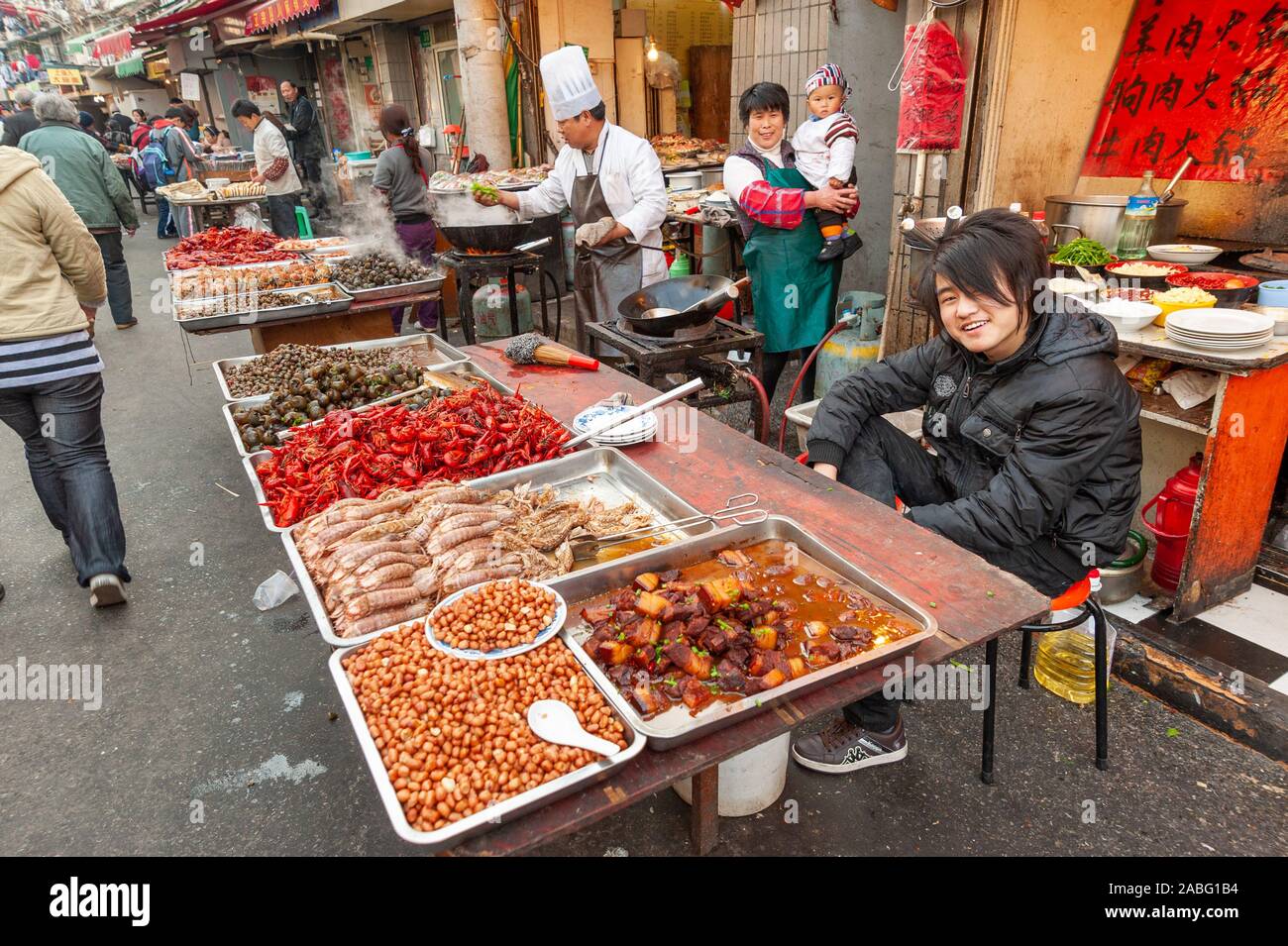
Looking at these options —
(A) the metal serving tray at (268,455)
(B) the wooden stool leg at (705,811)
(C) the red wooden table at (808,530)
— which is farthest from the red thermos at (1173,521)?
(A) the metal serving tray at (268,455)

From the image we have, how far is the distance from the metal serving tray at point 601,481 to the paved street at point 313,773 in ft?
3.09

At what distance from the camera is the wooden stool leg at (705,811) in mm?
2328

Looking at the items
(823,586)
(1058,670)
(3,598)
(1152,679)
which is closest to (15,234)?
(3,598)

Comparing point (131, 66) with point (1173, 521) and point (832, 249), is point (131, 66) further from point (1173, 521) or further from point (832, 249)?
point (1173, 521)

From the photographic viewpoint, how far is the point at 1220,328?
3.17 meters

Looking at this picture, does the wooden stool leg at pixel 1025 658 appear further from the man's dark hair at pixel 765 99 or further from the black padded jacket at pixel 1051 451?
the man's dark hair at pixel 765 99

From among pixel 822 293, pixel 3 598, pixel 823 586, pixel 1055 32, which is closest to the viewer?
pixel 823 586

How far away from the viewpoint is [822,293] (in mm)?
5855

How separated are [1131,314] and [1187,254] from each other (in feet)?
Answer: 3.75

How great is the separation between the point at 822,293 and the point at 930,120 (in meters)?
1.36

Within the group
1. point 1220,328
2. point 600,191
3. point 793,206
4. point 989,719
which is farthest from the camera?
point 600,191

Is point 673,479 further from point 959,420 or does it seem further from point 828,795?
point 828,795

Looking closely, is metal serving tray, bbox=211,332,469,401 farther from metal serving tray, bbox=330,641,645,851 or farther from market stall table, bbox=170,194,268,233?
market stall table, bbox=170,194,268,233

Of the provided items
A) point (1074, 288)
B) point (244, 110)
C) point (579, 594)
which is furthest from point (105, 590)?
point (244, 110)
